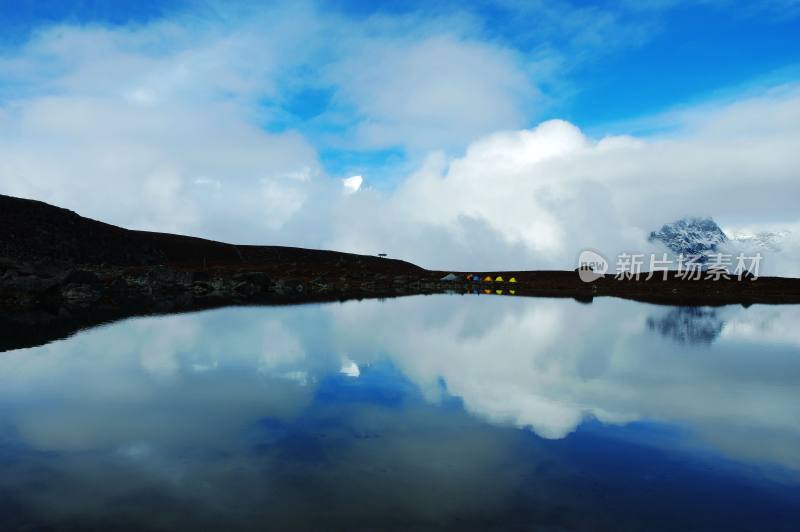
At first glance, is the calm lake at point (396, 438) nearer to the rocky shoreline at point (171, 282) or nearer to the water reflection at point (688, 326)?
the water reflection at point (688, 326)

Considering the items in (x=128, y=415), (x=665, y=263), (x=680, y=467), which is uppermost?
(x=665, y=263)

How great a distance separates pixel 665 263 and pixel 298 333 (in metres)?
93.7

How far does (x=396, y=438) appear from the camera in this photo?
10.9 m

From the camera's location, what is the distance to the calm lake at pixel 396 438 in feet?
24.9

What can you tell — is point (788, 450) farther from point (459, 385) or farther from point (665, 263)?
point (665, 263)

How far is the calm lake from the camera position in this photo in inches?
298

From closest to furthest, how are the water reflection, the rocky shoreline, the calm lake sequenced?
the calm lake
the water reflection
the rocky shoreline

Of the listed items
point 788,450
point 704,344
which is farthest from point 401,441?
point 704,344

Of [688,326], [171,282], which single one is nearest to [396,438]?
[688,326]

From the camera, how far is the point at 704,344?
25.3 m

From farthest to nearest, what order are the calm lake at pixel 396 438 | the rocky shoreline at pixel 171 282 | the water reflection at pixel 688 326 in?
the rocky shoreline at pixel 171 282 → the water reflection at pixel 688 326 → the calm lake at pixel 396 438
